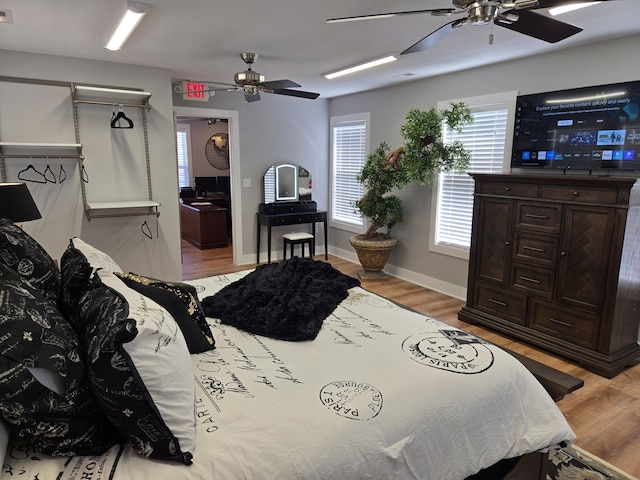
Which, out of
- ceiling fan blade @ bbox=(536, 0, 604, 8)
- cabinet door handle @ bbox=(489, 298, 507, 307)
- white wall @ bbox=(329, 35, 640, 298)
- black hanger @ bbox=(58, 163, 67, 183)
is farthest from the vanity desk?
ceiling fan blade @ bbox=(536, 0, 604, 8)

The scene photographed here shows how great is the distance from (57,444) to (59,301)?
0.73m

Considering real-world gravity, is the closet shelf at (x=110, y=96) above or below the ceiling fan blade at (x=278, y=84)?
below

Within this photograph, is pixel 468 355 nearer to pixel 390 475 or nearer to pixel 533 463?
pixel 533 463

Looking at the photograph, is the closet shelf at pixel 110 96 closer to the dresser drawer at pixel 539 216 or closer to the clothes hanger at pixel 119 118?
the clothes hanger at pixel 119 118

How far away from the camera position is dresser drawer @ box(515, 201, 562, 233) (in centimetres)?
324

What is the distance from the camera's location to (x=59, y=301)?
66.1 inches

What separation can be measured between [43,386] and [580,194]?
11.3 feet

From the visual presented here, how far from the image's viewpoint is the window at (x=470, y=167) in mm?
4062

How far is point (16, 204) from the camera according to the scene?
2.70 meters

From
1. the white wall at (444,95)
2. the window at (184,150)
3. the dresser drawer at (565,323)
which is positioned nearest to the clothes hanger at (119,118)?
the white wall at (444,95)

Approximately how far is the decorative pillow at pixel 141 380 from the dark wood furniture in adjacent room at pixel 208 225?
5.85m

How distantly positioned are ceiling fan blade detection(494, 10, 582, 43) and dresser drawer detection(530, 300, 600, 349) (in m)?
2.09

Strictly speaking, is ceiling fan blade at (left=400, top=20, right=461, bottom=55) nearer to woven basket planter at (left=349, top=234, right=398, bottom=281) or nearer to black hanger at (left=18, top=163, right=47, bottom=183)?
woven basket planter at (left=349, top=234, right=398, bottom=281)

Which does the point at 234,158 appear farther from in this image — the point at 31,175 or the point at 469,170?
the point at 469,170
